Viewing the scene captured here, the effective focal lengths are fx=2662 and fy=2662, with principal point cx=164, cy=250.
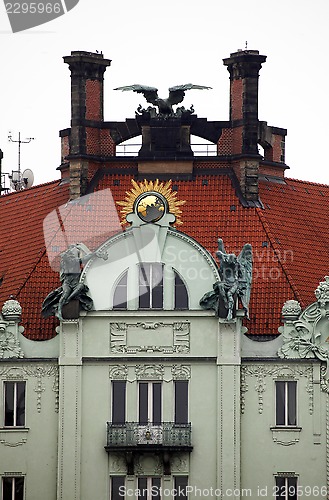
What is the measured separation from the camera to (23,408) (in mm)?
95938

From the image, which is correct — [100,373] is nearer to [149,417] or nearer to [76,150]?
[149,417]

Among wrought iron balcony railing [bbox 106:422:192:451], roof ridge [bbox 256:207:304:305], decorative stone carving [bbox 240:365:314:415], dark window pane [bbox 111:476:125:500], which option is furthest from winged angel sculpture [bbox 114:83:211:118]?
dark window pane [bbox 111:476:125:500]

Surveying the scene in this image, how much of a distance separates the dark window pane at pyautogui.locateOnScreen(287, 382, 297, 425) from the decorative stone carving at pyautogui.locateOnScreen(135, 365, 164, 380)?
15.3ft

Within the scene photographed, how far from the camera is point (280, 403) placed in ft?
314

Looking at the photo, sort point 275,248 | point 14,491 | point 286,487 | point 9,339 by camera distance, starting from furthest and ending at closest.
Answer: point 275,248 → point 9,339 → point 14,491 → point 286,487

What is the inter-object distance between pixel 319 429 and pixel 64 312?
10054 millimetres

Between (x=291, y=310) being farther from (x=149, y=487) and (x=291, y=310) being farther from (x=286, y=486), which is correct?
(x=149, y=487)

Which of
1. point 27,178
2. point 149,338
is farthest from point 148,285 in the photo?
point 27,178

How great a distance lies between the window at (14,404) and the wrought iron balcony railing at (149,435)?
3293mm

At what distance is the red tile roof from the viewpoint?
9862cm

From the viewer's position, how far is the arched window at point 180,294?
9588 centimetres

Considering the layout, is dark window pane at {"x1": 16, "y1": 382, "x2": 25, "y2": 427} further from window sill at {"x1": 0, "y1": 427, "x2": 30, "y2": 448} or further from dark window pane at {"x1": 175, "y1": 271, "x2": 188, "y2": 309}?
dark window pane at {"x1": 175, "y1": 271, "x2": 188, "y2": 309}

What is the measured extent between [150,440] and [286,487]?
16.9 feet

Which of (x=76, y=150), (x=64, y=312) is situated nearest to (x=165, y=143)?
(x=76, y=150)
